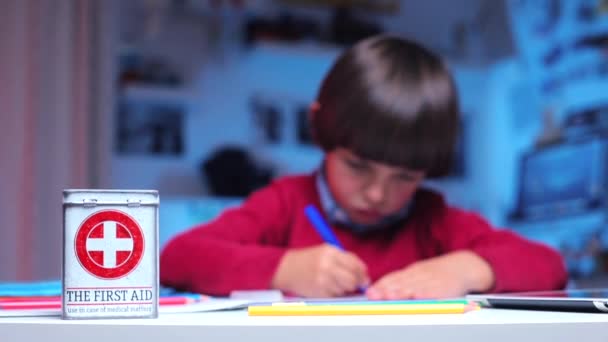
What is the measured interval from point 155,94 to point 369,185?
1.95 metres

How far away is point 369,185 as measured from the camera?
991 mm

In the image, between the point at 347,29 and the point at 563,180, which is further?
the point at 347,29

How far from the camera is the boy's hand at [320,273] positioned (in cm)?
75

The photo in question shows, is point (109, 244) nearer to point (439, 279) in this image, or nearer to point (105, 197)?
point (105, 197)

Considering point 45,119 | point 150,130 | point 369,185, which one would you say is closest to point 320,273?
point 369,185

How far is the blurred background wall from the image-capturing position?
2717 millimetres

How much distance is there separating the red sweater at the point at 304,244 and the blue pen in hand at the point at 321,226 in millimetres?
23

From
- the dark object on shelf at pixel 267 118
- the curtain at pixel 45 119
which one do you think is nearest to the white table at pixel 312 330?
the curtain at pixel 45 119

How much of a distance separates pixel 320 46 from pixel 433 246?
6.54 ft

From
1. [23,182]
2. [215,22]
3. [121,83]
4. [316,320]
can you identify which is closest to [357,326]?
[316,320]

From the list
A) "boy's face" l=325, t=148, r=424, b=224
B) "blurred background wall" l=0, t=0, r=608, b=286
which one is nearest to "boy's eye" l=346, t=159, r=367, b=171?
"boy's face" l=325, t=148, r=424, b=224

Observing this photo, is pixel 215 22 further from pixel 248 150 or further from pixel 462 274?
pixel 462 274

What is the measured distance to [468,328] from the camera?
356mm

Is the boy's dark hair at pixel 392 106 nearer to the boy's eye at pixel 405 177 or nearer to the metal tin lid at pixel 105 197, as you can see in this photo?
the boy's eye at pixel 405 177
